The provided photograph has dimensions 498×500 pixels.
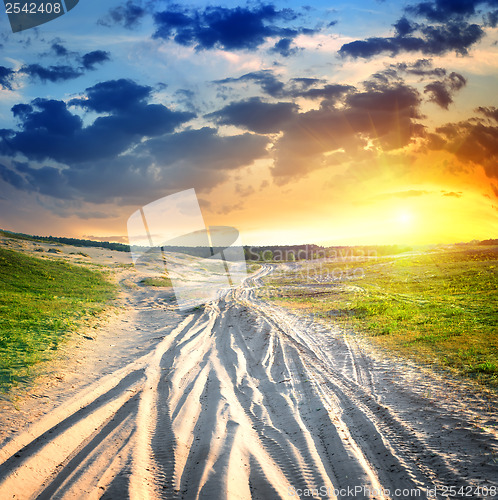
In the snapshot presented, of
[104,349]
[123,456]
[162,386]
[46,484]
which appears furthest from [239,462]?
[104,349]

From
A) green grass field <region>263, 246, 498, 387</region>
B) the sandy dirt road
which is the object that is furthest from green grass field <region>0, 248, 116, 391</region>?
green grass field <region>263, 246, 498, 387</region>

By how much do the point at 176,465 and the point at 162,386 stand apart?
3920 mm

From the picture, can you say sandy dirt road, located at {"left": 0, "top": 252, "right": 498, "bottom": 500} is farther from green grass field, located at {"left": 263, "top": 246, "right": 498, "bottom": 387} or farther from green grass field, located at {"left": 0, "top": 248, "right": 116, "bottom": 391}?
green grass field, located at {"left": 0, "top": 248, "right": 116, "bottom": 391}

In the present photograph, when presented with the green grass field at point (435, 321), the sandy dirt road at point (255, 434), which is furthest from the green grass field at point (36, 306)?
the green grass field at point (435, 321)

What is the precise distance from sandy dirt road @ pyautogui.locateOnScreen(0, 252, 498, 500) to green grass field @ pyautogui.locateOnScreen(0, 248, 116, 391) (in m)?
1.63

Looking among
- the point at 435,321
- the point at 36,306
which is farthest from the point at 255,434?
the point at 36,306

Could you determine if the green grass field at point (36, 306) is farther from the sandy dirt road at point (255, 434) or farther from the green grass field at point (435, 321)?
the green grass field at point (435, 321)

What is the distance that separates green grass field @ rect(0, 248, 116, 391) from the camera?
1060 centimetres

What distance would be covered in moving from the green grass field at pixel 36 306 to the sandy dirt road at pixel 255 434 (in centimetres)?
163

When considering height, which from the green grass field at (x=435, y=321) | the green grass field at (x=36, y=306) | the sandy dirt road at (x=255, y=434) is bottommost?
the green grass field at (x=435, y=321)

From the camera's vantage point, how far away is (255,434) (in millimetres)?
6730

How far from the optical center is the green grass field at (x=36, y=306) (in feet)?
34.8

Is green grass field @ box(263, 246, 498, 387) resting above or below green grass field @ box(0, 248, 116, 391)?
below

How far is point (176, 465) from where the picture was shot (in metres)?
5.70
